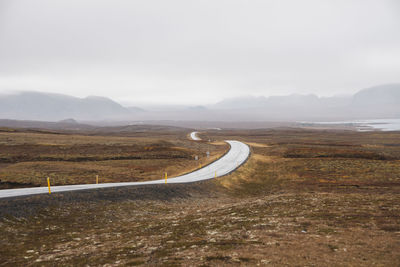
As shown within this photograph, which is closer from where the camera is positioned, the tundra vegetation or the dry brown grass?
the tundra vegetation

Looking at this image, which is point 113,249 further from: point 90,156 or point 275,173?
point 90,156

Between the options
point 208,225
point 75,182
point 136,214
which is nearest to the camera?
point 208,225

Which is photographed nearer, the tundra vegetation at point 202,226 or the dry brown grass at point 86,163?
the tundra vegetation at point 202,226

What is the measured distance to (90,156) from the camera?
43.4 m

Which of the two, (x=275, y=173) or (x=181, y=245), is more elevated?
(x=181, y=245)

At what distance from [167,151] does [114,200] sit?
99.5 feet

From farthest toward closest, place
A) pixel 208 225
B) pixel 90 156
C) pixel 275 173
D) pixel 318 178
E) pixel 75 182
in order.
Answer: pixel 90 156 < pixel 275 173 < pixel 318 178 < pixel 75 182 < pixel 208 225

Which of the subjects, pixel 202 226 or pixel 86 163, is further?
pixel 86 163

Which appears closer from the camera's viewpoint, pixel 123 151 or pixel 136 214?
pixel 136 214

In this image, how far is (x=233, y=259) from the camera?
7.23 metres

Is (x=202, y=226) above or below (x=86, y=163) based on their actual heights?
above

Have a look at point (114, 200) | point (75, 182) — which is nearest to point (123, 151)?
point (75, 182)

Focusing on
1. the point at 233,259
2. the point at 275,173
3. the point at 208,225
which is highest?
the point at 233,259

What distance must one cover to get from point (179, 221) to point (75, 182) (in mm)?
18525
